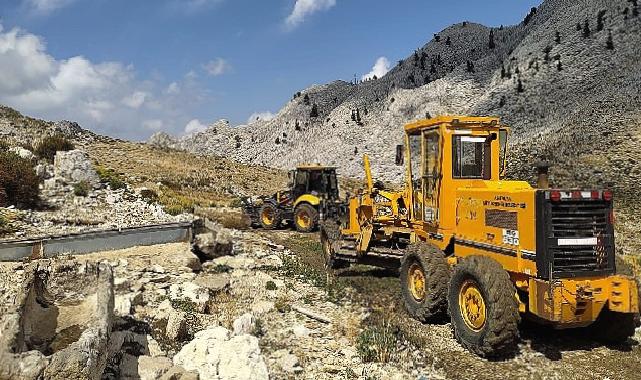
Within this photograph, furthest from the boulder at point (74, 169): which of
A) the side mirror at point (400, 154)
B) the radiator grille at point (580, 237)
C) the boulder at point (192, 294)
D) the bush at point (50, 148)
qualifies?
the radiator grille at point (580, 237)

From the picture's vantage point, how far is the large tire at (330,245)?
1183 cm

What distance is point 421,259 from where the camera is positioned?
8.24m

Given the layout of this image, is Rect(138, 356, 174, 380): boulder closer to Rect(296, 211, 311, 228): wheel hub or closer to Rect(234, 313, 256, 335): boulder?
Rect(234, 313, 256, 335): boulder

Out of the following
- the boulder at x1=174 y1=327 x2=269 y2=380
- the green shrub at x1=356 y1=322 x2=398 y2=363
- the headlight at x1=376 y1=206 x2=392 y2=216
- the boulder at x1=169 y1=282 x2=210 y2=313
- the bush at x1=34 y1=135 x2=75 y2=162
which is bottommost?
the green shrub at x1=356 y1=322 x2=398 y2=363

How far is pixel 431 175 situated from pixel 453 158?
1.81 feet

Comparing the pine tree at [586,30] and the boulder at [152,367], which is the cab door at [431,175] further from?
the pine tree at [586,30]

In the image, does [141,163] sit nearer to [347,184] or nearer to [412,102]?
[347,184]

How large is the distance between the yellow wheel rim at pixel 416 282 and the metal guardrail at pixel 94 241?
628cm

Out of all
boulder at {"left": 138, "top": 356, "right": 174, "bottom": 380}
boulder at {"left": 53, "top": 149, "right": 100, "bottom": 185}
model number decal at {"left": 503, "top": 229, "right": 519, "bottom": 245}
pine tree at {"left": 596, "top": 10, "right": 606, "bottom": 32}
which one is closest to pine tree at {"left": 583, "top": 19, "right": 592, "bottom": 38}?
pine tree at {"left": 596, "top": 10, "right": 606, "bottom": 32}

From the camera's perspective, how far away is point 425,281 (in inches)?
319

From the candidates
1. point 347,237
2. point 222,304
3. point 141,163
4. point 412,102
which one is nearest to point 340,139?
point 412,102

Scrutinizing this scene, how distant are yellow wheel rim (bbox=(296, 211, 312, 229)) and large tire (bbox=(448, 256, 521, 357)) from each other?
38.0ft

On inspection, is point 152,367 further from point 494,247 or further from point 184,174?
point 184,174

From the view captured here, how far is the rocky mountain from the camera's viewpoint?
29.7 m
